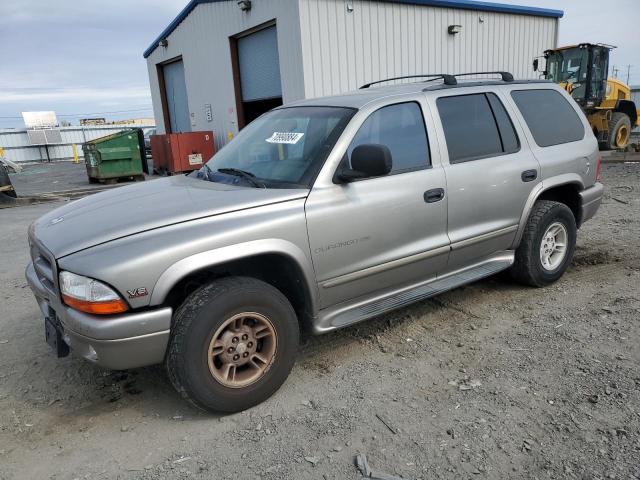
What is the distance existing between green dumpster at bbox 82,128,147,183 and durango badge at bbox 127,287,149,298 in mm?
13578

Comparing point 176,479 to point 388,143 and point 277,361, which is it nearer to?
point 277,361

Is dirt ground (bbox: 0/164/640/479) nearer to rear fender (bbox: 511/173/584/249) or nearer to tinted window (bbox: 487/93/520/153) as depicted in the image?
rear fender (bbox: 511/173/584/249)

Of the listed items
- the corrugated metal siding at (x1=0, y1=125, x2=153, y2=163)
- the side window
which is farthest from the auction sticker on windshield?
the corrugated metal siding at (x1=0, y1=125, x2=153, y2=163)

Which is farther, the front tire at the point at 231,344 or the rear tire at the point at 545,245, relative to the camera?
the rear tire at the point at 545,245

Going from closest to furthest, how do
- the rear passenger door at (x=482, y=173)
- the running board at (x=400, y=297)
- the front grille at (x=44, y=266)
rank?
the front grille at (x=44, y=266) < the running board at (x=400, y=297) < the rear passenger door at (x=482, y=173)

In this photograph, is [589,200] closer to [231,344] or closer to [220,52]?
[231,344]

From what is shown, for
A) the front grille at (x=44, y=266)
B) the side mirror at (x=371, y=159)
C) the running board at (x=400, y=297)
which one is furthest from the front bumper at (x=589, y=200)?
the front grille at (x=44, y=266)

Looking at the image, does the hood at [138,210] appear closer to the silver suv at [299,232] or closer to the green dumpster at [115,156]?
the silver suv at [299,232]

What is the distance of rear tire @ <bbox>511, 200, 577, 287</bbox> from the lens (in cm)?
433

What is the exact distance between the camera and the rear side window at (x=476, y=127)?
12.4 ft

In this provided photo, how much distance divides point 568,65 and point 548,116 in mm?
13031

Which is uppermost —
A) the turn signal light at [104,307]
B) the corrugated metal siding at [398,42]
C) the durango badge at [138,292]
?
the corrugated metal siding at [398,42]

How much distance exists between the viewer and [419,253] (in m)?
3.54

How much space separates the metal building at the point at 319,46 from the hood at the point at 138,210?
9.42 meters
